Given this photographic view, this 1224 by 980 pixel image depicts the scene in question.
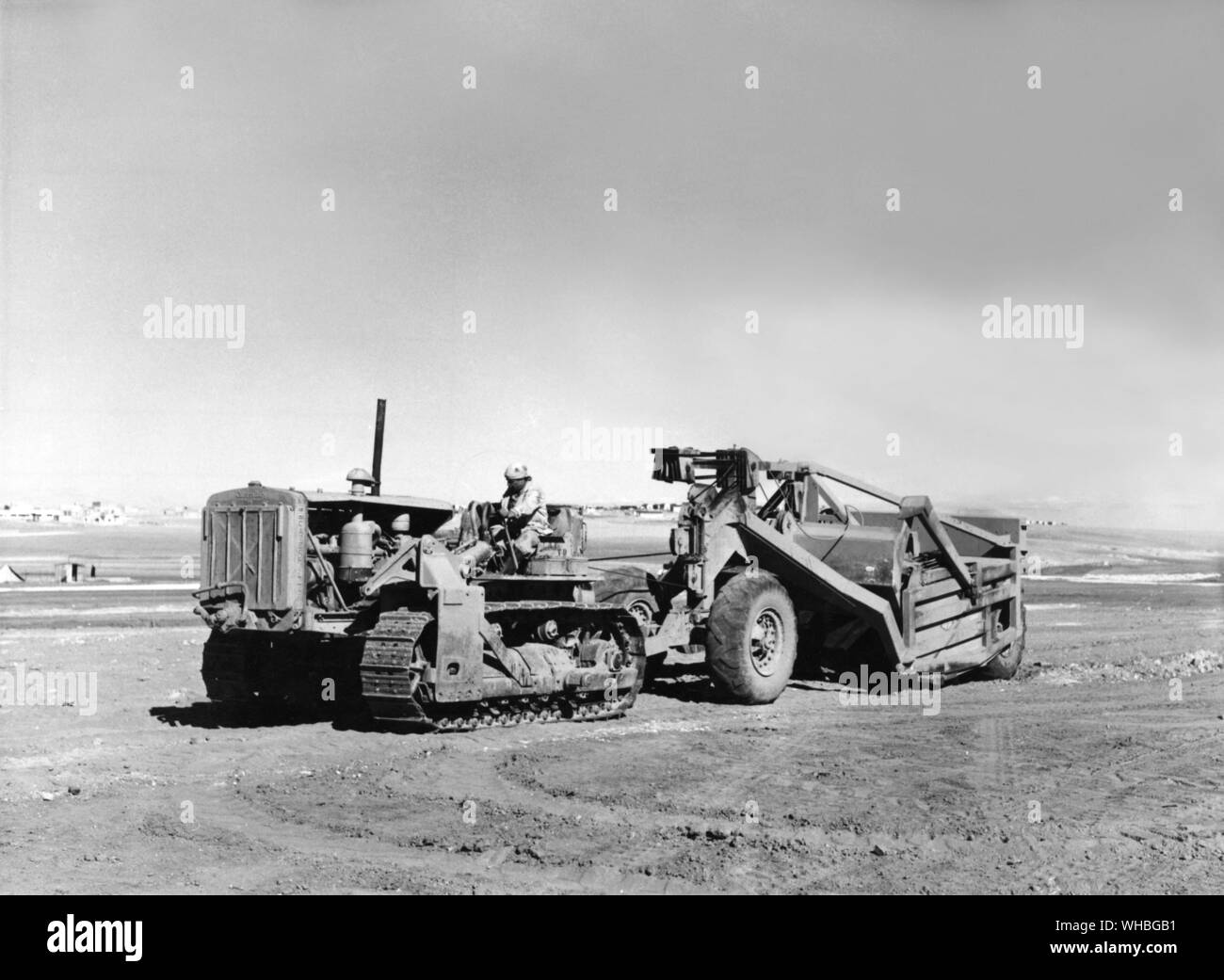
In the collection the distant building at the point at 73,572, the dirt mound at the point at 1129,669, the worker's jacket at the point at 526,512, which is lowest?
the dirt mound at the point at 1129,669

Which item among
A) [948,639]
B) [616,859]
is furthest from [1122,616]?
[616,859]

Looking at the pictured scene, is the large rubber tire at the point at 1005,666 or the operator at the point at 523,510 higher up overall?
the operator at the point at 523,510

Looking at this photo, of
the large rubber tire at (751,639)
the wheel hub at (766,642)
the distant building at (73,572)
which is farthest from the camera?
the distant building at (73,572)

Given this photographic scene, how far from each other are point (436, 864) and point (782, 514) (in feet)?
27.3

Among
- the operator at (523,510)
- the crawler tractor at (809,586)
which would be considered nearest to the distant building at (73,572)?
the crawler tractor at (809,586)

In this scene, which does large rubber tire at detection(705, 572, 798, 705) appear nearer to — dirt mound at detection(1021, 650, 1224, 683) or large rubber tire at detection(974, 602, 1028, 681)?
large rubber tire at detection(974, 602, 1028, 681)

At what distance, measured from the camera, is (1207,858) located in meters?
7.62

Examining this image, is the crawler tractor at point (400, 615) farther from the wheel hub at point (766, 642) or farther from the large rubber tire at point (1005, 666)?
the large rubber tire at point (1005, 666)

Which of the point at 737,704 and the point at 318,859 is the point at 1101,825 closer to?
the point at 318,859

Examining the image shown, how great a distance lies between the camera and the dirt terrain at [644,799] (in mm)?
7246

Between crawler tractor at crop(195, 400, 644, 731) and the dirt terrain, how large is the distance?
0.40m

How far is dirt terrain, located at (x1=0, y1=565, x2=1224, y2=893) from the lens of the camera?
7246 mm

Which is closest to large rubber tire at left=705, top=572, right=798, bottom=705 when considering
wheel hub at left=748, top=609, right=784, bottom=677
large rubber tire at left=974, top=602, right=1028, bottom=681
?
wheel hub at left=748, top=609, right=784, bottom=677

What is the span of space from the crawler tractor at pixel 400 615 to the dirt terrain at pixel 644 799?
0.40 m
